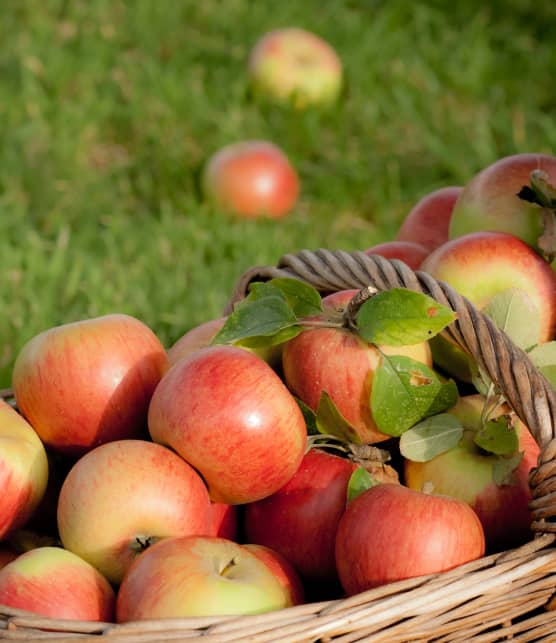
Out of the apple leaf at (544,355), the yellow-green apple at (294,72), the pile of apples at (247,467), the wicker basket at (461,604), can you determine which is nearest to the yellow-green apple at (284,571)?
the pile of apples at (247,467)

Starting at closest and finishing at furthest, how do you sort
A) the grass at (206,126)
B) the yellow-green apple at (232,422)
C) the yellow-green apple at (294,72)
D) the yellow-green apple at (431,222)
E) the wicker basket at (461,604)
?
the wicker basket at (461,604) → the yellow-green apple at (232,422) → the yellow-green apple at (431,222) → the grass at (206,126) → the yellow-green apple at (294,72)

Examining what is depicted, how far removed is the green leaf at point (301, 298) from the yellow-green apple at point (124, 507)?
250mm

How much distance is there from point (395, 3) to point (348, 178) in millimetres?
993

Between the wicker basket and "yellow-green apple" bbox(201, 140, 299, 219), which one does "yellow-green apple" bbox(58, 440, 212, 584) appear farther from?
"yellow-green apple" bbox(201, 140, 299, 219)

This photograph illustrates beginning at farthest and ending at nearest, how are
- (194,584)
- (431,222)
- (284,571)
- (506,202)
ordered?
1. (431,222)
2. (506,202)
3. (284,571)
4. (194,584)

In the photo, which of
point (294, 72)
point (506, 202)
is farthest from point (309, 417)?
point (294, 72)

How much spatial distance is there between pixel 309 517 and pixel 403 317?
250mm

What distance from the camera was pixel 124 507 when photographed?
1.11 metres

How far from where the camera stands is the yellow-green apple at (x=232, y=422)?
113 cm

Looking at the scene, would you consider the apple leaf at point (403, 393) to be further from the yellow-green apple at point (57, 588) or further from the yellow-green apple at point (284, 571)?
the yellow-green apple at point (57, 588)

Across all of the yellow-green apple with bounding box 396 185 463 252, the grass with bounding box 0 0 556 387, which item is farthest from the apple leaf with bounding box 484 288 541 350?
the grass with bounding box 0 0 556 387

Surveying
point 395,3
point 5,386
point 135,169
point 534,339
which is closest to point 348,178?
point 135,169

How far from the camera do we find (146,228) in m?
2.97

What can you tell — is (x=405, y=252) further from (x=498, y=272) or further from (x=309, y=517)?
(x=309, y=517)
